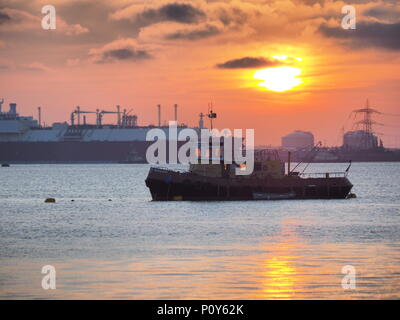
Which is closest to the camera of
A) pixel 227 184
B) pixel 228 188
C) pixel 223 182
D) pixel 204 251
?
pixel 204 251

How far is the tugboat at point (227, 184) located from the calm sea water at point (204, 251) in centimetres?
105

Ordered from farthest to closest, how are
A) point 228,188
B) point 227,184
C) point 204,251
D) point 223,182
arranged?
point 228,188 → point 227,184 → point 223,182 → point 204,251

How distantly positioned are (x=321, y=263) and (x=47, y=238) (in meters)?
16.2

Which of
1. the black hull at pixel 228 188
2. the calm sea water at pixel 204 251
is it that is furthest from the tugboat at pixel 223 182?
the calm sea water at pixel 204 251

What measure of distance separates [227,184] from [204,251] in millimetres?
27691

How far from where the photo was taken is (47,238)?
42062 millimetres

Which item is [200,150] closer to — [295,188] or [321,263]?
[295,188]

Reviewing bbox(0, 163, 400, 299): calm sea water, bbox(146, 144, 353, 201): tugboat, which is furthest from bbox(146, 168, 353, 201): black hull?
bbox(0, 163, 400, 299): calm sea water

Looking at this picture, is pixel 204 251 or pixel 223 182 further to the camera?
pixel 223 182

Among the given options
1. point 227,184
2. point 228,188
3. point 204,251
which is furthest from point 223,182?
point 204,251

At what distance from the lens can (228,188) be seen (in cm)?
6266

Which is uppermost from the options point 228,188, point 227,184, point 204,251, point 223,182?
point 223,182

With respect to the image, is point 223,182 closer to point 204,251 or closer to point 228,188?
point 228,188
